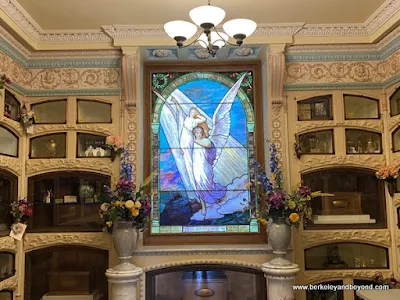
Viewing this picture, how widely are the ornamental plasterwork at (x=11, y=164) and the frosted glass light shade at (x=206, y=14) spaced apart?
7.13ft

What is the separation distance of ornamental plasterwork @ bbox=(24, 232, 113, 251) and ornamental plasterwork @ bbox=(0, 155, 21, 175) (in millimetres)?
643

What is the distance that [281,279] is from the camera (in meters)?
3.30

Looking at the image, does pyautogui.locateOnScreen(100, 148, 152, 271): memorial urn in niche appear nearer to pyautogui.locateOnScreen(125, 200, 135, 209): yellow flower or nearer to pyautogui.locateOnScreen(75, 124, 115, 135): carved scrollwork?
pyautogui.locateOnScreen(125, 200, 135, 209): yellow flower

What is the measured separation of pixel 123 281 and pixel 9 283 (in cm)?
103

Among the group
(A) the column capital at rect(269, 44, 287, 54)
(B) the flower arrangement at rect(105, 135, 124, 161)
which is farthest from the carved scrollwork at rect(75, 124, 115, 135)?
(A) the column capital at rect(269, 44, 287, 54)

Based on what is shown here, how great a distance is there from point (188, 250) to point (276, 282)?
836 millimetres

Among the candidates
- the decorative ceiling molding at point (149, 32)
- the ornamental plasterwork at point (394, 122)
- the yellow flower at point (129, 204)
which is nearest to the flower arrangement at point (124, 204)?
the yellow flower at point (129, 204)

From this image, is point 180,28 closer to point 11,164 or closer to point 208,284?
point 11,164

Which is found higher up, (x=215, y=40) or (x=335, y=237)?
(x=215, y=40)

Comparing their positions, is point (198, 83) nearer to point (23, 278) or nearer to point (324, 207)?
point (324, 207)

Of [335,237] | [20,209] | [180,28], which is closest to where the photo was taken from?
[180,28]

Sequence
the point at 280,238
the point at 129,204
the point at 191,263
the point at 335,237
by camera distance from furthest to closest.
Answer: the point at 335,237
the point at 191,263
the point at 280,238
the point at 129,204

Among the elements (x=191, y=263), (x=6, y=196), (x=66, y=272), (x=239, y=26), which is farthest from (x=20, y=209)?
(x=239, y=26)

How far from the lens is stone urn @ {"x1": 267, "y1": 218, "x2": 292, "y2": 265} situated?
3344 millimetres
